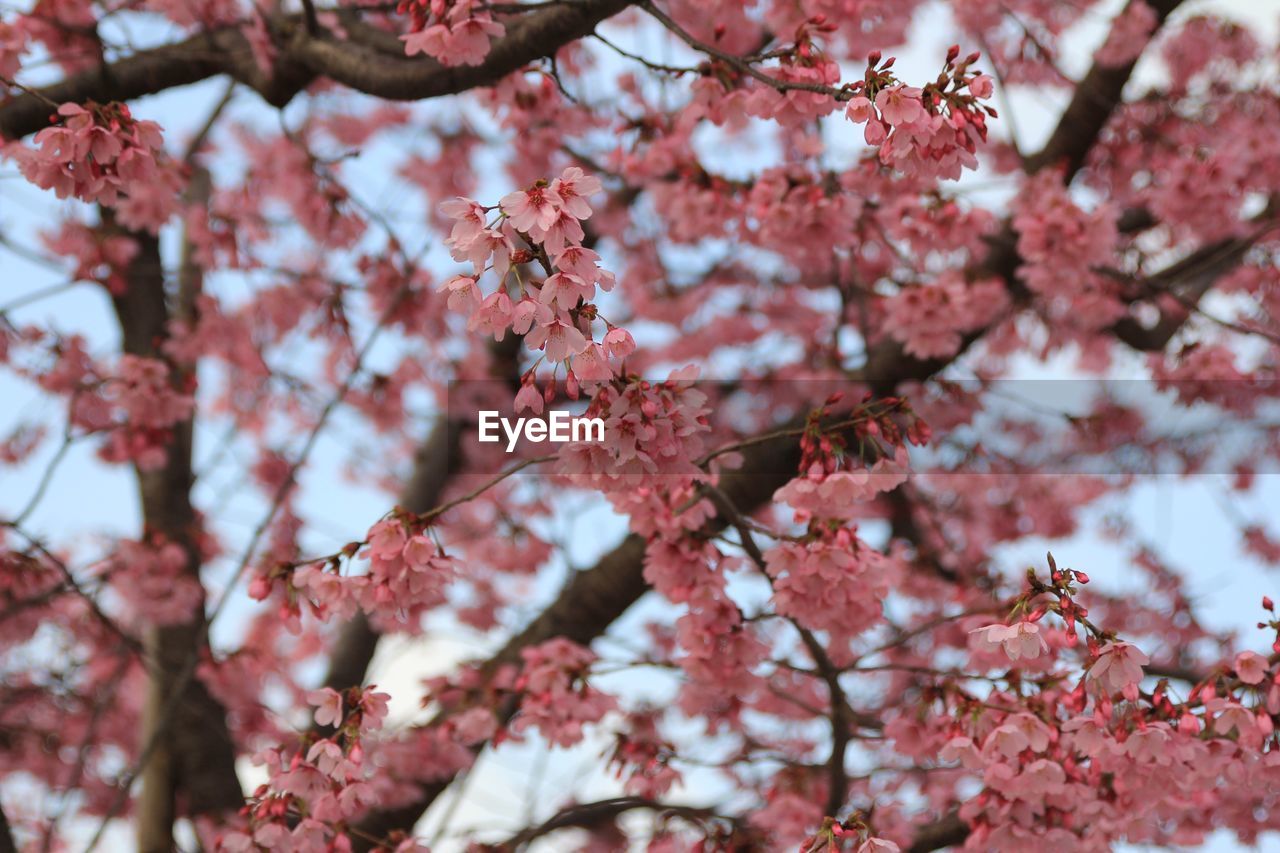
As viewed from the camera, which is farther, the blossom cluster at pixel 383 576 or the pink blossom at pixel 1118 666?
the blossom cluster at pixel 383 576

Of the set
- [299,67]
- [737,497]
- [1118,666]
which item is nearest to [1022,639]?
[1118,666]

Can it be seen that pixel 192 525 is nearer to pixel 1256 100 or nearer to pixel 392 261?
pixel 392 261

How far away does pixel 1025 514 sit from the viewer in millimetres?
5832

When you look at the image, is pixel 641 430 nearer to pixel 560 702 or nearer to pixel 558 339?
pixel 558 339

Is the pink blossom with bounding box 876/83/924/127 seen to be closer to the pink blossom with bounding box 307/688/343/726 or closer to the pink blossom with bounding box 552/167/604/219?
the pink blossom with bounding box 552/167/604/219

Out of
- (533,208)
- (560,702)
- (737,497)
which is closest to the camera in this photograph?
(533,208)

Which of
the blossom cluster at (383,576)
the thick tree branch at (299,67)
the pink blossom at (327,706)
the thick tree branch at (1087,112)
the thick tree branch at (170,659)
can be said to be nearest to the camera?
the blossom cluster at (383,576)

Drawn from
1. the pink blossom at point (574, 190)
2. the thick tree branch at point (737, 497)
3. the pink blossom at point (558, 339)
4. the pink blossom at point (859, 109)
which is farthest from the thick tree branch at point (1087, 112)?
the pink blossom at point (558, 339)

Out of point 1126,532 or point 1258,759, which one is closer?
point 1258,759

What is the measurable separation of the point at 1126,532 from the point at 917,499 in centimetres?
205

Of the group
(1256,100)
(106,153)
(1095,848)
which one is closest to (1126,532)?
(1256,100)

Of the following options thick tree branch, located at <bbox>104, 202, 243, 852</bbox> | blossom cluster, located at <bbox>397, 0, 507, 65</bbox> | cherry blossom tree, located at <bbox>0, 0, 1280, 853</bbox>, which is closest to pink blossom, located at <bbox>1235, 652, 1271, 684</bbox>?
cherry blossom tree, located at <bbox>0, 0, 1280, 853</bbox>

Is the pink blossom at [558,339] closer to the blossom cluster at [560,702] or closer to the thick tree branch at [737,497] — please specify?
the blossom cluster at [560,702]

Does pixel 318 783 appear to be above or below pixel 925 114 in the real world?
below
